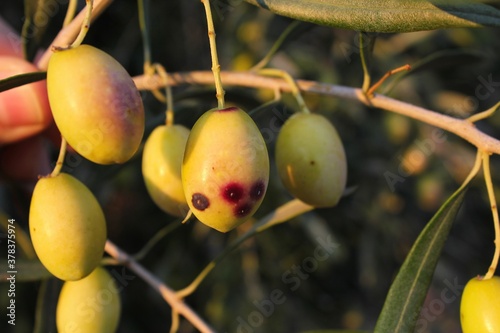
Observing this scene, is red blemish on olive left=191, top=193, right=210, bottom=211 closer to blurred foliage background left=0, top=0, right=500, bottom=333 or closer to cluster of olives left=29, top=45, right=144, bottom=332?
cluster of olives left=29, top=45, right=144, bottom=332

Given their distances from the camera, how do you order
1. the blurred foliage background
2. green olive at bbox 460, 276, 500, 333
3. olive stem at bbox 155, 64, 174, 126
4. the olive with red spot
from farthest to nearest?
the blurred foliage background → olive stem at bbox 155, 64, 174, 126 → green olive at bbox 460, 276, 500, 333 → the olive with red spot

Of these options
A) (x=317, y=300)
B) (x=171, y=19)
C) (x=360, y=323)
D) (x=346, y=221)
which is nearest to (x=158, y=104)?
(x=171, y=19)

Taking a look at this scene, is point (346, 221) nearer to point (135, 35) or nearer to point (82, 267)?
point (135, 35)

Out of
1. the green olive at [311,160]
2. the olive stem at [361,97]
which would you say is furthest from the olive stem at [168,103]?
the green olive at [311,160]

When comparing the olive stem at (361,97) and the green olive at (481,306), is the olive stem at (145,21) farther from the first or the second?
the green olive at (481,306)

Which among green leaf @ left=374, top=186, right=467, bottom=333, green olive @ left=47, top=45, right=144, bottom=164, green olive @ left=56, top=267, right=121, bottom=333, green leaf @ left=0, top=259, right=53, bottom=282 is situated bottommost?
green leaf @ left=0, top=259, right=53, bottom=282

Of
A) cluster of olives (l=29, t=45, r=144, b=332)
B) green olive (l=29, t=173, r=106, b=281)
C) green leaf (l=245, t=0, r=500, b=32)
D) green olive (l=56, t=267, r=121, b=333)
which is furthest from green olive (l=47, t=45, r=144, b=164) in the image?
green olive (l=56, t=267, r=121, b=333)
